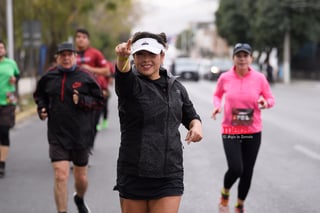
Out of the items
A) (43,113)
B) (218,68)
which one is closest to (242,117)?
(43,113)

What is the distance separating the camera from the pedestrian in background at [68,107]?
6.75 meters

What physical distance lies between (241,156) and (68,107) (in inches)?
72.8

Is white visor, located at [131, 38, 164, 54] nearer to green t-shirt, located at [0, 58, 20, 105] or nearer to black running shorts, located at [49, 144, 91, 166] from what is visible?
black running shorts, located at [49, 144, 91, 166]

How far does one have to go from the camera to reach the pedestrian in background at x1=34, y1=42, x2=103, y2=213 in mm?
6750

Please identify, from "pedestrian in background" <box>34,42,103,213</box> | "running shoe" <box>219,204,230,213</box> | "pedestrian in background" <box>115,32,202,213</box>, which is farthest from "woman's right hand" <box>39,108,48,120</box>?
"pedestrian in background" <box>115,32,202,213</box>

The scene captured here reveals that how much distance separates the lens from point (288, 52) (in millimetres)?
48281

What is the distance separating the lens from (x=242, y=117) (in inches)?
277

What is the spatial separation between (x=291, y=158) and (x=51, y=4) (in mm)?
17455

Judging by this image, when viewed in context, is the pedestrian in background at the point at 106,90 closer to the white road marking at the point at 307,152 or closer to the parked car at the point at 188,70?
the white road marking at the point at 307,152

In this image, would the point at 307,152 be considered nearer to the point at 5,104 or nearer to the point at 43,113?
the point at 5,104

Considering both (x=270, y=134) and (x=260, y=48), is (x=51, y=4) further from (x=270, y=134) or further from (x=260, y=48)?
(x=260, y=48)

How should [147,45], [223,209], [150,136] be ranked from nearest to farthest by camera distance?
1. [147,45]
2. [150,136]
3. [223,209]

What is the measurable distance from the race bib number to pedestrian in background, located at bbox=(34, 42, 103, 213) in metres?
1.44

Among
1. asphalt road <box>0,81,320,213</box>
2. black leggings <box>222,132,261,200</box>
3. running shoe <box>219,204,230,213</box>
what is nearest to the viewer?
black leggings <box>222,132,261,200</box>
